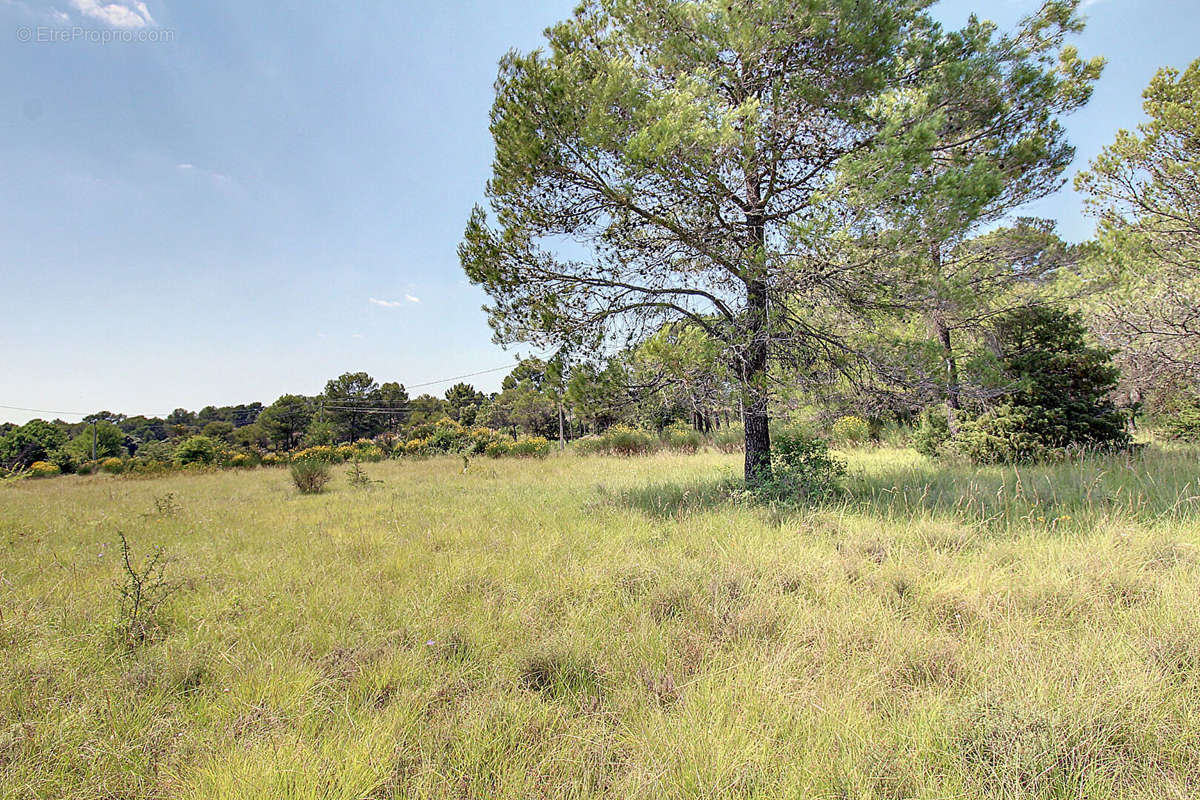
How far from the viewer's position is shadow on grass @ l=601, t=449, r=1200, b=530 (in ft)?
14.5

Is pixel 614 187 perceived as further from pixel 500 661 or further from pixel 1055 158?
pixel 1055 158

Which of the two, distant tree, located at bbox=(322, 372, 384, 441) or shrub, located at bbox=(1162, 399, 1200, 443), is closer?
shrub, located at bbox=(1162, 399, 1200, 443)

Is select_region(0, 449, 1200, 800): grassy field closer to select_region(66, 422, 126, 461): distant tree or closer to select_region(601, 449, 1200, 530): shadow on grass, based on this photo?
select_region(601, 449, 1200, 530): shadow on grass

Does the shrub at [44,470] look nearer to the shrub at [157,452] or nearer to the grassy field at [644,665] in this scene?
the shrub at [157,452]

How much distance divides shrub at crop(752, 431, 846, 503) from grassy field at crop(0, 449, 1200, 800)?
3.70ft

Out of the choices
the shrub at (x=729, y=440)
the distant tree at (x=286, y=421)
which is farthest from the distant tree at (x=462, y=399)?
the shrub at (x=729, y=440)

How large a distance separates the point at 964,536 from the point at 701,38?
21.5 ft

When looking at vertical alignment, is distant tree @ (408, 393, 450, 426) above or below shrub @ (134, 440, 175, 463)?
above

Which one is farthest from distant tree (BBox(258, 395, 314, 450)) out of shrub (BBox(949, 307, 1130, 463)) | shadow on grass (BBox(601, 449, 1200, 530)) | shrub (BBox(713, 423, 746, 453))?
shrub (BBox(949, 307, 1130, 463))

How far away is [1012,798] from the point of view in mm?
Answer: 1443

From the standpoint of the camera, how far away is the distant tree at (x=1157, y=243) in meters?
7.68

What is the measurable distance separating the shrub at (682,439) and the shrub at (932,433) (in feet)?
23.3

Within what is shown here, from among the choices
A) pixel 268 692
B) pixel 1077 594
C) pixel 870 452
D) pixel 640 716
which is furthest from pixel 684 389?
pixel 870 452

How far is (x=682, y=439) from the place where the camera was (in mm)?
16938
